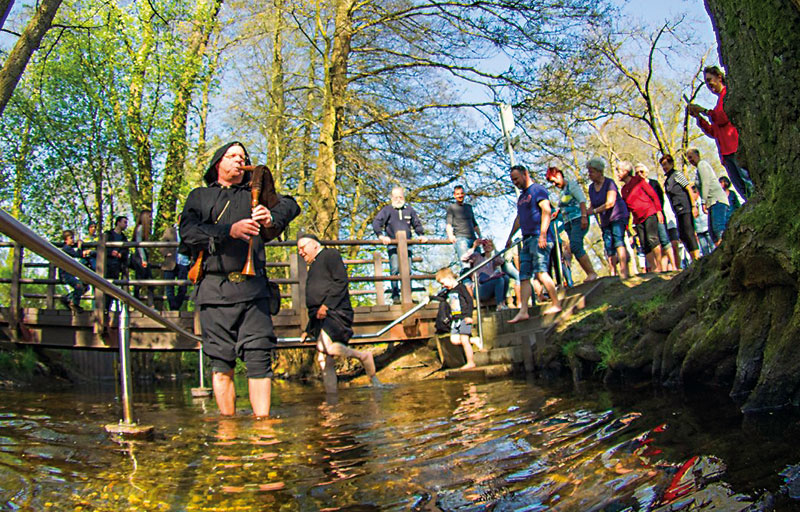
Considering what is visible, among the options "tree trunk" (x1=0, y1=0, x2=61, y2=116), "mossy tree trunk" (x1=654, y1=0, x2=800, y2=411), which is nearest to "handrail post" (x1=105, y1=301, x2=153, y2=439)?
"mossy tree trunk" (x1=654, y1=0, x2=800, y2=411)

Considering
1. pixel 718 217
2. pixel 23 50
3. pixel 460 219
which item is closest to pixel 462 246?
pixel 460 219

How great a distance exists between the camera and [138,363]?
59.8 ft

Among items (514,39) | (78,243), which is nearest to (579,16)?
(514,39)

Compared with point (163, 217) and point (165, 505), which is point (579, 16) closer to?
point (163, 217)

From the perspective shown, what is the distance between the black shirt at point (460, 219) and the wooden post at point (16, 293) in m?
7.06

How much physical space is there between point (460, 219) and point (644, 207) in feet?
10.4

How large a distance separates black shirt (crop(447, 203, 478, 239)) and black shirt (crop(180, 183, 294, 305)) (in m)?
6.82

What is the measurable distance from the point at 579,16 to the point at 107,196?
12.2 m

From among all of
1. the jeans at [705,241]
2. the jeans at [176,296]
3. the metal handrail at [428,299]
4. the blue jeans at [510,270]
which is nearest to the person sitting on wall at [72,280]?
the jeans at [176,296]

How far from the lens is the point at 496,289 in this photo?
11828mm

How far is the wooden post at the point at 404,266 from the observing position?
11.2m

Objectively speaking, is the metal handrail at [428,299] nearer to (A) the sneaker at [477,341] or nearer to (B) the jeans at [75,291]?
(A) the sneaker at [477,341]

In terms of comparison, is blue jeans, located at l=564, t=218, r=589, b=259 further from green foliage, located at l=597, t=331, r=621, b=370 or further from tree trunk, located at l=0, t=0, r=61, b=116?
tree trunk, located at l=0, t=0, r=61, b=116

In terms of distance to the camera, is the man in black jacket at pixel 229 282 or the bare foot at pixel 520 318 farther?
the bare foot at pixel 520 318
